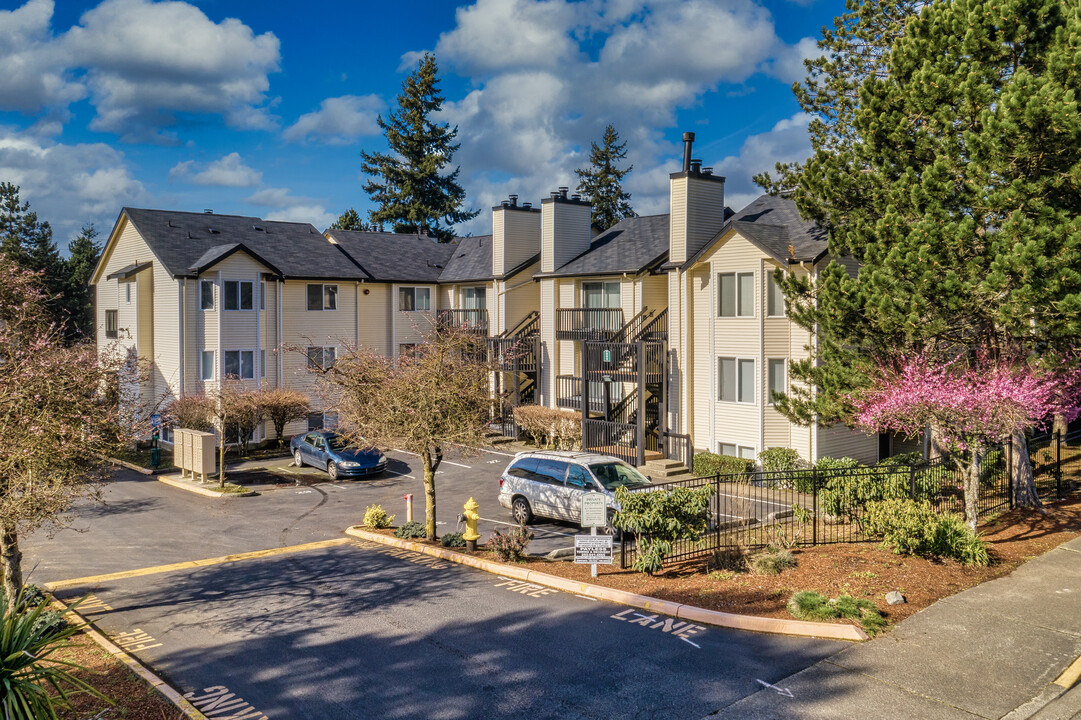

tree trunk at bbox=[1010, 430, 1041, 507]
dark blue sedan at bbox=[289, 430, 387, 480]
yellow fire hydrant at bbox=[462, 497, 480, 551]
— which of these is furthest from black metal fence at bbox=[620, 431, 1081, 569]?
dark blue sedan at bbox=[289, 430, 387, 480]

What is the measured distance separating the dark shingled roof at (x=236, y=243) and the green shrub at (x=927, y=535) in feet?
92.7

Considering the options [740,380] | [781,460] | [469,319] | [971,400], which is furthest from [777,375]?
[469,319]

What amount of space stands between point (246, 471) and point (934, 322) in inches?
923

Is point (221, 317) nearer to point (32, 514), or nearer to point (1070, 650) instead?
point (32, 514)

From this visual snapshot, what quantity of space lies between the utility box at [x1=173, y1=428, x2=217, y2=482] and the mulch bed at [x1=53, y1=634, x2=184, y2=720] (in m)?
16.6

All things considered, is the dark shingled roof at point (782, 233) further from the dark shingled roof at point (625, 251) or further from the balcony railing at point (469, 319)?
the balcony railing at point (469, 319)

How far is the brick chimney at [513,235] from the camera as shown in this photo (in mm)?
36625

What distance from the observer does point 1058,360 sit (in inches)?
634

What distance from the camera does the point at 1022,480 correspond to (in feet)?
58.4

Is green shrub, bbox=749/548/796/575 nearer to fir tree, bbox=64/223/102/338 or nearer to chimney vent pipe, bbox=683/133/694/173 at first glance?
chimney vent pipe, bbox=683/133/694/173

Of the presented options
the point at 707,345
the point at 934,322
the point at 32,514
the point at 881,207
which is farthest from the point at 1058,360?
the point at 32,514

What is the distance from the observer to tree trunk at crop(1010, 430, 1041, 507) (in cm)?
1762

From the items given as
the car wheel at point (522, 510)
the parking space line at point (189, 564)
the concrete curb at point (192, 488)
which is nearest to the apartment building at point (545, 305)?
the concrete curb at point (192, 488)

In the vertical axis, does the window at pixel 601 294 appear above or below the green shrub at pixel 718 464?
above
